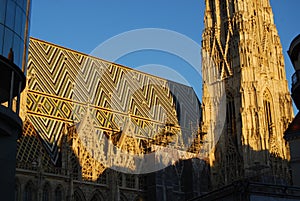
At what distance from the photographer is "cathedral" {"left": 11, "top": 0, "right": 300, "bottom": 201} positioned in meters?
35.6

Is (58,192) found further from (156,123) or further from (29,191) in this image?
(156,123)

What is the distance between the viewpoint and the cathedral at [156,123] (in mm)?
35594

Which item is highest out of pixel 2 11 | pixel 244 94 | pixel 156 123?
pixel 244 94

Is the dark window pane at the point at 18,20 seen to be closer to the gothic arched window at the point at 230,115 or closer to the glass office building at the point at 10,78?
the glass office building at the point at 10,78

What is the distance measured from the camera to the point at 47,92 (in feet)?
129

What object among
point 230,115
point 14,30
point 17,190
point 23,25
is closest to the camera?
point 14,30

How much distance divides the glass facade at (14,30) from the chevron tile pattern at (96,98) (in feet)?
40.0

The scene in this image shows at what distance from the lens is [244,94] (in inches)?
1622

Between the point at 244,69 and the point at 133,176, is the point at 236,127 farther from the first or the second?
the point at 133,176

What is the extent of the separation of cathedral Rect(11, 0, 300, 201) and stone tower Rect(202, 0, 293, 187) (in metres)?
0.08

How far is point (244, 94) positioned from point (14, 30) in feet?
69.5

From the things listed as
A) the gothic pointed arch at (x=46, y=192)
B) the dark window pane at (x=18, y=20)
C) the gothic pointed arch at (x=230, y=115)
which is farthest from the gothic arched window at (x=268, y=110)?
the dark window pane at (x=18, y=20)

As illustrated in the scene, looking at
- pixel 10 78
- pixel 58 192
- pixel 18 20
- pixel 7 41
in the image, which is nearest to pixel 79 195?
pixel 58 192

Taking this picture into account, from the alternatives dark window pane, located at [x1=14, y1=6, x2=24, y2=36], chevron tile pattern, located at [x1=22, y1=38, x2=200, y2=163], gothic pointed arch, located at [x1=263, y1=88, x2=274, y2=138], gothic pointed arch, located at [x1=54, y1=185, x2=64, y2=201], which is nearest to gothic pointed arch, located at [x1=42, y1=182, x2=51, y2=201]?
gothic pointed arch, located at [x1=54, y1=185, x2=64, y2=201]
